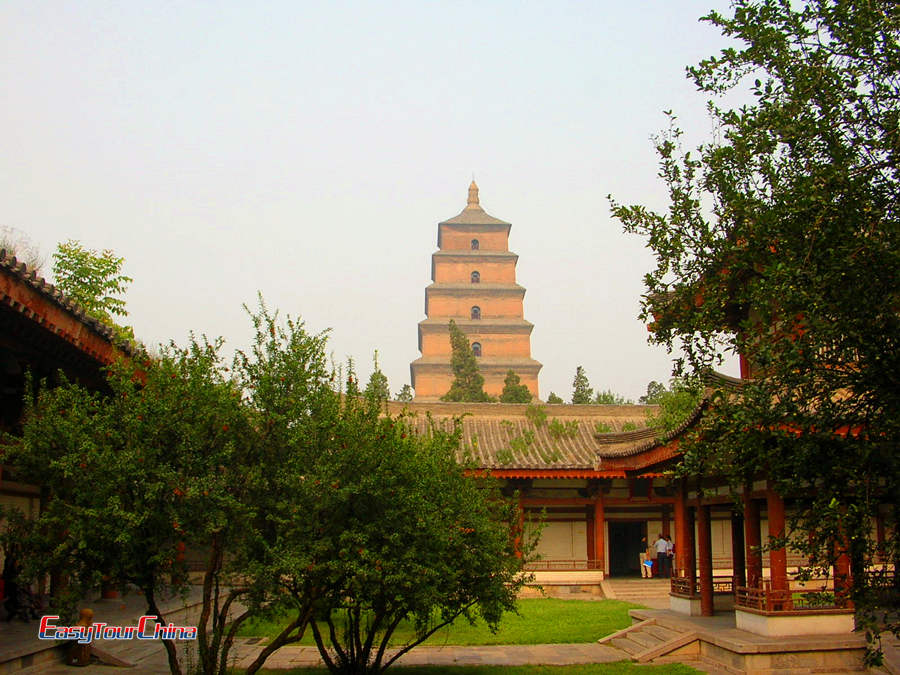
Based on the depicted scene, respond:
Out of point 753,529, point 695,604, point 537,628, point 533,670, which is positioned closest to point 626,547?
point 537,628

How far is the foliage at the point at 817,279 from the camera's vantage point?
16.7 ft

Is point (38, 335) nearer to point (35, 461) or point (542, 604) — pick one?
point (35, 461)

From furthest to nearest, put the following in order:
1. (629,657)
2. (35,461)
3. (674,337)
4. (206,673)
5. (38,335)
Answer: (629,657) < (38,335) < (206,673) < (35,461) < (674,337)

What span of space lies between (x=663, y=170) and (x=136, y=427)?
464 centimetres

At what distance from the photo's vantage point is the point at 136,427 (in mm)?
7078

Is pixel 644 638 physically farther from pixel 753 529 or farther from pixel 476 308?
pixel 476 308

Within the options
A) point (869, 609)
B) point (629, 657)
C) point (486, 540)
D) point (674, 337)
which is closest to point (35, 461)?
point (486, 540)

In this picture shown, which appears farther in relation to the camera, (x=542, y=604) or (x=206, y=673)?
(x=542, y=604)

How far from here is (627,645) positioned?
1251 centimetres

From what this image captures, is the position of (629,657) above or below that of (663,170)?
below

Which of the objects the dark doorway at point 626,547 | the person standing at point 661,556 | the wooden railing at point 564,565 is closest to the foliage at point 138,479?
the wooden railing at point 564,565

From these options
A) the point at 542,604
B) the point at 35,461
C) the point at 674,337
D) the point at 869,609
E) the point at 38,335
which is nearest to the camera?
the point at 869,609

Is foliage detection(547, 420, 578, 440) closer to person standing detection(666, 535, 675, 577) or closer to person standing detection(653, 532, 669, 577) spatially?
person standing detection(653, 532, 669, 577)

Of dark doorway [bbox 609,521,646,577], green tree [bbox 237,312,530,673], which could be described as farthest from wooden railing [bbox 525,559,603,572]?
green tree [bbox 237,312,530,673]
